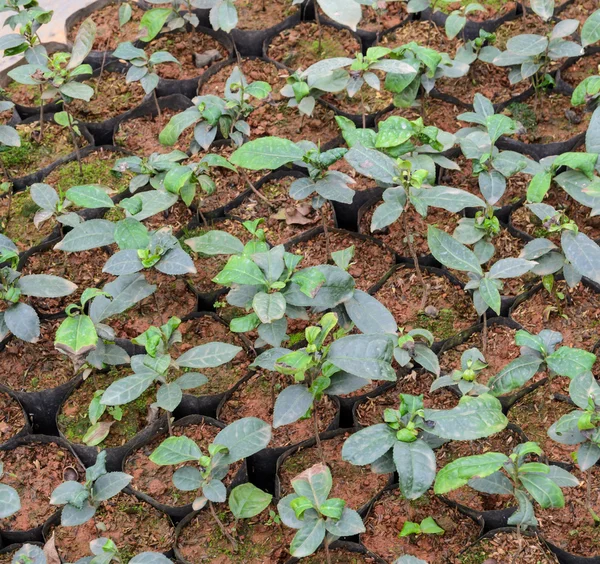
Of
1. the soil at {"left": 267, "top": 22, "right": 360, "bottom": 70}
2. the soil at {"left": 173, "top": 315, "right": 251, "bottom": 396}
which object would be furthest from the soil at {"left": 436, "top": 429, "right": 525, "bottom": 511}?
the soil at {"left": 267, "top": 22, "right": 360, "bottom": 70}

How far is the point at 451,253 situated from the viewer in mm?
2439

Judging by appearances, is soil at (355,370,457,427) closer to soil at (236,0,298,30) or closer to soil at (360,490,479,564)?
soil at (360,490,479,564)

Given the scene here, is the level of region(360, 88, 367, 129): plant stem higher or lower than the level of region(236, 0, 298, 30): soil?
lower

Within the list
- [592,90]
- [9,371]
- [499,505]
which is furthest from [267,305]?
[592,90]

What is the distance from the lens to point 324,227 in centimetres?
274

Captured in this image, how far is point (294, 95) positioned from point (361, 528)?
5.44 feet

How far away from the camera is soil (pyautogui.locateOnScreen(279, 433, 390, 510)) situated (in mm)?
2324

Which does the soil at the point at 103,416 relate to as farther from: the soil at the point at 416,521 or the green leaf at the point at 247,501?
the soil at the point at 416,521

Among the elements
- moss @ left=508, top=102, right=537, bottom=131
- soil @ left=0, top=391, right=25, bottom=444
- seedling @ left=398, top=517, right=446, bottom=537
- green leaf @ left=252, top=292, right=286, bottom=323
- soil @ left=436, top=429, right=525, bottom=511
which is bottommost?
soil @ left=436, top=429, right=525, bottom=511

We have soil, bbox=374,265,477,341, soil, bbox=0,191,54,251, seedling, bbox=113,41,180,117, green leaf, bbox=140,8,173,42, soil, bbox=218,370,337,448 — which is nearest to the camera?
soil, bbox=218,370,337,448

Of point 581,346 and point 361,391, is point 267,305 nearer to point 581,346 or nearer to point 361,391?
point 361,391

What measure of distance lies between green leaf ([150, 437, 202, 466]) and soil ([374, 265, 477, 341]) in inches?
33.6

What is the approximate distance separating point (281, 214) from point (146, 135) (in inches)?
29.0

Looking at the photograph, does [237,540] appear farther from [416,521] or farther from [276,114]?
[276,114]
